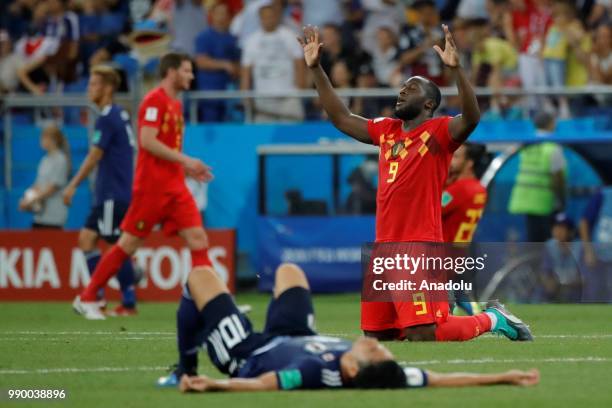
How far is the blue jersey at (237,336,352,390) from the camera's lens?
890 cm

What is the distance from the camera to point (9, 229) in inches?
837

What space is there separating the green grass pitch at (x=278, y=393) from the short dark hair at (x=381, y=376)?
0.09m

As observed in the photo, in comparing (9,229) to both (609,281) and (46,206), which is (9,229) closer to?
(46,206)

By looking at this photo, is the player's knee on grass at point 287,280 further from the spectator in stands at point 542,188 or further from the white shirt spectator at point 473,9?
the white shirt spectator at point 473,9

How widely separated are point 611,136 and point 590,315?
12.2ft

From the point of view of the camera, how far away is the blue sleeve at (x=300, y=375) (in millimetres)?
8875

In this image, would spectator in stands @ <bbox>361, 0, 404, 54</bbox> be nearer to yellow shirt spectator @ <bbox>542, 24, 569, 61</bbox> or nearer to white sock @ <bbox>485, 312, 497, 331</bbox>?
yellow shirt spectator @ <bbox>542, 24, 569, 61</bbox>

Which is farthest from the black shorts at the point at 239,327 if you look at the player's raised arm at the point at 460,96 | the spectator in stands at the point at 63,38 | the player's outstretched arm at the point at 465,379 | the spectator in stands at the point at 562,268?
the spectator in stands at the point at 63,38

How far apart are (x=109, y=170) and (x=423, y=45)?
6.60 m

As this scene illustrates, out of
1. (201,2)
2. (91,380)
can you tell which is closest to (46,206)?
(201,2)

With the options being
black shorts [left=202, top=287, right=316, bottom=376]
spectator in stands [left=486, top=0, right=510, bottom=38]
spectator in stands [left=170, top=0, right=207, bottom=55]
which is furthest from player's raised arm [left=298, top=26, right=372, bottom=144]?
spectator in stands [left=170, top=0, right=207, bottom=55]

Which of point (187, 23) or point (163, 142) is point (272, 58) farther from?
point (163, 142)

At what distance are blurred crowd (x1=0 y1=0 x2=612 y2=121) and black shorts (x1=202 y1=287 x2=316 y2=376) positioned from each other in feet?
38.1

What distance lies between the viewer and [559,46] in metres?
21.4
